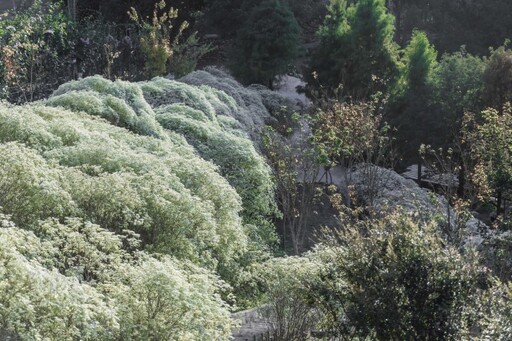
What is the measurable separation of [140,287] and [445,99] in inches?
655

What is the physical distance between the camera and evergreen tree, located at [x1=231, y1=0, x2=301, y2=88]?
28156mm

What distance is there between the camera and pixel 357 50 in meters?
24.8

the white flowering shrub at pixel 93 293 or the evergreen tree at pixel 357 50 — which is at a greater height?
the evergreen tree at pixel 357 50

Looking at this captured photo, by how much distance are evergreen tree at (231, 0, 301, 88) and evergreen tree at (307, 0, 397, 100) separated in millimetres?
2705

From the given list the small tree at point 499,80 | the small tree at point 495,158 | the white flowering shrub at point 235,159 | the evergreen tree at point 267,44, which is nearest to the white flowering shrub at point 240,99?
the white flowering shrub at point 235,159

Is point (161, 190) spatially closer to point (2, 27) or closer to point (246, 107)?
point (246, 107)

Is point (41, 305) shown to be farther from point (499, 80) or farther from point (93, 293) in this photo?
point (499, 80)

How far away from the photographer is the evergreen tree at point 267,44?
28.2 meters

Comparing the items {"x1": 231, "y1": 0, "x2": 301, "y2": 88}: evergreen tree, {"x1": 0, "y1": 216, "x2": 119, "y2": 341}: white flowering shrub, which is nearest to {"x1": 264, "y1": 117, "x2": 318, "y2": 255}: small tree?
{"x1": 0, "y1": 216, "x2": 119, "y2": 341}: white flowering shrub

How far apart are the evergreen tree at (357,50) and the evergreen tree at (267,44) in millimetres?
2705

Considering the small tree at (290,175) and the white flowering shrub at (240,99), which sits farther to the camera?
the white flowering shrub at (240,99)

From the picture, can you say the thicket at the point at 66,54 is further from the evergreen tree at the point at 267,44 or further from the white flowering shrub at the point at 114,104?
the white flowering shrub at the point at 114,104

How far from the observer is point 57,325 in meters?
6.95

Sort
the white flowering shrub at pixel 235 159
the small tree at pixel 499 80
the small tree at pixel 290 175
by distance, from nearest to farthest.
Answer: the white flowering shrub at pixel 235 159
the small tree at pixel 290 175
the small tree at pixel 499 80
